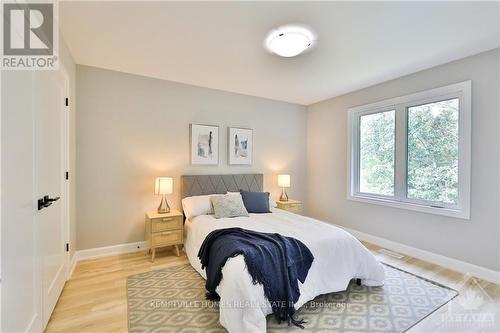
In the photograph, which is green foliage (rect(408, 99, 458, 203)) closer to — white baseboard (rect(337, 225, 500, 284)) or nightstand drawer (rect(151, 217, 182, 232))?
white baseboard (rect(337, 225, 500, 284))

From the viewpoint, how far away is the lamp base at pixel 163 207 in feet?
11.2

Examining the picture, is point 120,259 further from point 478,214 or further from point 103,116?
point 478,214

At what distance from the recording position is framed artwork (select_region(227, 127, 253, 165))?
4.21 metres

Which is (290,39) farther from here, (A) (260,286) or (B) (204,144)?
(A) (260,286)

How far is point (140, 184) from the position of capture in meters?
3.51

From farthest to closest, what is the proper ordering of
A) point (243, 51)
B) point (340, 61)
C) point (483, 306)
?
point (340, 61)
point (243, 51)
point (483, 306)

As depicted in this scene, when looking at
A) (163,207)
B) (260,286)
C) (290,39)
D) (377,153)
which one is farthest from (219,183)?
(377,153)

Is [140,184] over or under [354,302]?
over

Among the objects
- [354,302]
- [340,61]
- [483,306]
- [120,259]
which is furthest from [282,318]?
[340,61]

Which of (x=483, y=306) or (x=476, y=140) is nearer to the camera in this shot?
(x=483, y=306)

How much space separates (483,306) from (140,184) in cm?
416

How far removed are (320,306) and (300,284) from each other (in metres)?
0.35

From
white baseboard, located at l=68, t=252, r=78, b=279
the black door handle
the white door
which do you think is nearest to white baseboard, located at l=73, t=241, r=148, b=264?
white baseboard, located at l=68, t=252, r=78, b=279

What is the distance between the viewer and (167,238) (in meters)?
3.22
